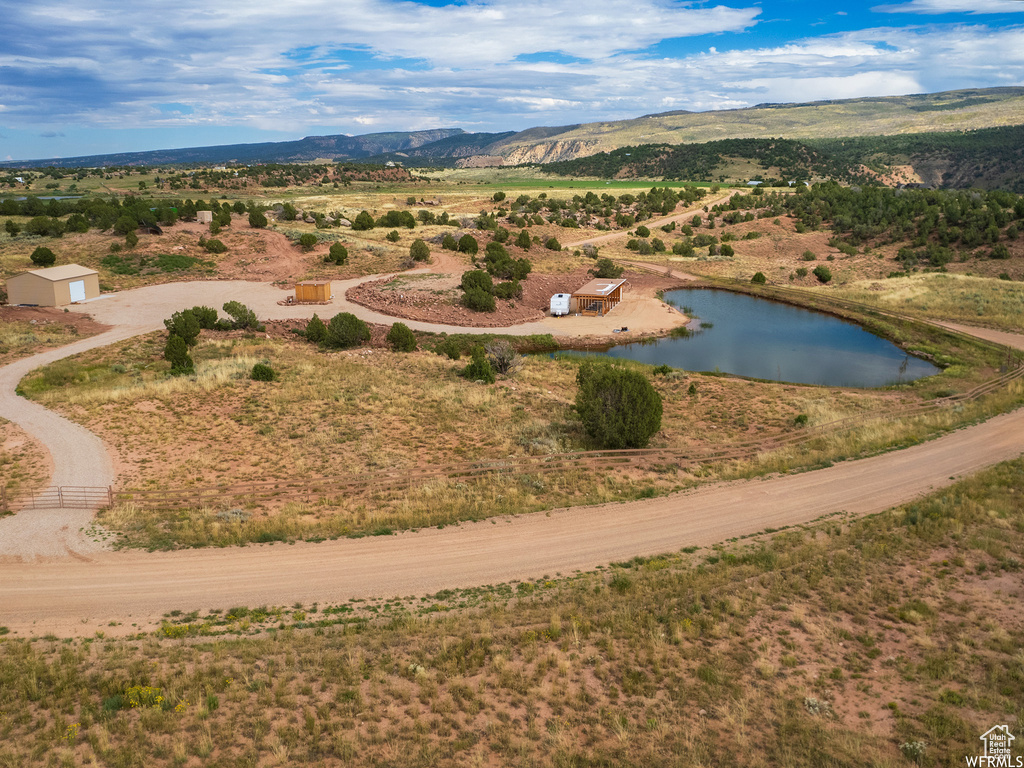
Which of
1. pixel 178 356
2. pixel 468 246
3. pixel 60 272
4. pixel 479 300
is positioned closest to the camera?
pixel 178 356

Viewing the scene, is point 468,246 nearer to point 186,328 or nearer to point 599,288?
point 599,288

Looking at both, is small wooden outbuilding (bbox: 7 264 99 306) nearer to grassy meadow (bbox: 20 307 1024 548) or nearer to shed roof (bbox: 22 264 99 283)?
shed roof (bbox: 22 264 99 283)

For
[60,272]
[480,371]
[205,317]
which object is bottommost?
[480,371]

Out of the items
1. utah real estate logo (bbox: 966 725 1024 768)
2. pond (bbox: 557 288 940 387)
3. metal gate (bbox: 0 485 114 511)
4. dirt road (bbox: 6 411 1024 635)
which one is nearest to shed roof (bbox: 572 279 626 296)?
pond (bbox: 557 288 940 387)

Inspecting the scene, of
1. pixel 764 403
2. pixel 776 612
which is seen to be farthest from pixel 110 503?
pixel 764 403

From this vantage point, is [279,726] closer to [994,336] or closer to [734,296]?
[994,336]

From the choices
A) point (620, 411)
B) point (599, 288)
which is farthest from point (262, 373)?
point (599, 288)
